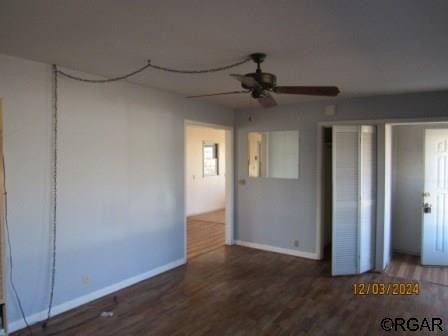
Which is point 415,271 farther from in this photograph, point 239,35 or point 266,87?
point 239,35

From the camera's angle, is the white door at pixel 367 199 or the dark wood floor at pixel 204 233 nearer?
the white door at pixel 367 199

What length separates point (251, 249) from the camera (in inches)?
223

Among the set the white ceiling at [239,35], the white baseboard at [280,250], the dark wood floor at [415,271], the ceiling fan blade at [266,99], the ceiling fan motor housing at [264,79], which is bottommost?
the dark wood floor at [415,271]

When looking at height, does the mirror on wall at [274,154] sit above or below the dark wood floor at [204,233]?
above

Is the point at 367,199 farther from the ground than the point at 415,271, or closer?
farther from the ground

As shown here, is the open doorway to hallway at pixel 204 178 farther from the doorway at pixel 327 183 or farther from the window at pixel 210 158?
the doorway at pixel 327 183

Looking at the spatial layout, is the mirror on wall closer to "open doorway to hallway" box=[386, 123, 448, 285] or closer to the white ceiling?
"open doorway to hallway" box=[386, 123, 448, 285]

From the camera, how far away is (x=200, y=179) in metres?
8.99

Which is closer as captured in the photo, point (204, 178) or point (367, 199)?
point (367, 199)

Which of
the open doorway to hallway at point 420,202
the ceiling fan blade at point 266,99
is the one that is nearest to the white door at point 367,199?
the open doorway to hallway at point 420,202

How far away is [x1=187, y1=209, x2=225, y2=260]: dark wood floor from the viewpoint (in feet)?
18.6

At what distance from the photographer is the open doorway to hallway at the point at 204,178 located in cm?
830

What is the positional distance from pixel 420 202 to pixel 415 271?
1164mm

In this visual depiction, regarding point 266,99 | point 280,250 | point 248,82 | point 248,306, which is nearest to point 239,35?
point 248,82
